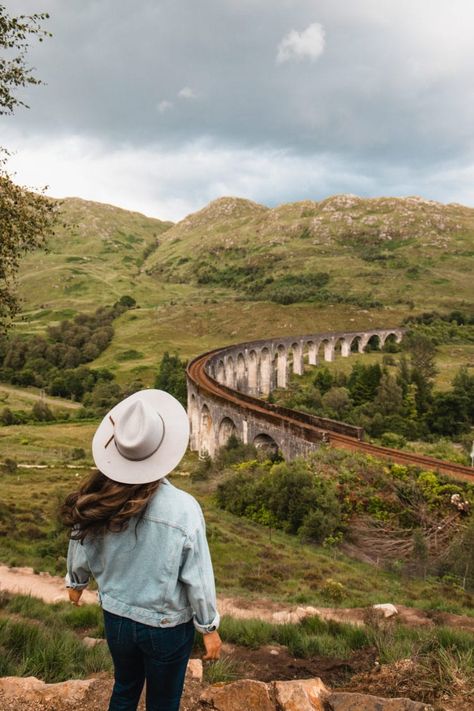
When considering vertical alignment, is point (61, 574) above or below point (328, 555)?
above

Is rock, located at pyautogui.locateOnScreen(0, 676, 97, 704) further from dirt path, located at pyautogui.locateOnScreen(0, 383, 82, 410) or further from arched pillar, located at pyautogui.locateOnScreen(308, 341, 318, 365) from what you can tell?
arched pillar, located at pyautogui.locateOnScreen(308, 341, 318, 365)

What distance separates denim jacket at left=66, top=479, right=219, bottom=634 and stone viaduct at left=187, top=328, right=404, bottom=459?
23.2 meters

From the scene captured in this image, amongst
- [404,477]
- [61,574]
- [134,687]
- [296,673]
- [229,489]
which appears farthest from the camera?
[229,489]

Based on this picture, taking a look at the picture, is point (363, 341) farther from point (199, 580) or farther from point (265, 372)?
point (199, 580)

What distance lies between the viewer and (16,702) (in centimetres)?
376

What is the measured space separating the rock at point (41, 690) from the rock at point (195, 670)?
97 cm

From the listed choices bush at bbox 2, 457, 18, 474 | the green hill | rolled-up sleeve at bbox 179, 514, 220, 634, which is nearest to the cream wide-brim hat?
rolled-up sleeve at bbox 179, 514, 220, 634

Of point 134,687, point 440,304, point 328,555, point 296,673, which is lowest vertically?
point 328,555

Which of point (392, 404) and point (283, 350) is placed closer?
point (392, 404)

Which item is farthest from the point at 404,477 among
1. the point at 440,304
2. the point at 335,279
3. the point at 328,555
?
the point at 335,279

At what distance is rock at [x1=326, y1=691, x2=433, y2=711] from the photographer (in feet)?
12.0

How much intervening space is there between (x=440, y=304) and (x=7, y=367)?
95.5 m

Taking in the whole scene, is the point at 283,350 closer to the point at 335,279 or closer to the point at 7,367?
the point at 7,367

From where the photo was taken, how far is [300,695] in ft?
13.0
